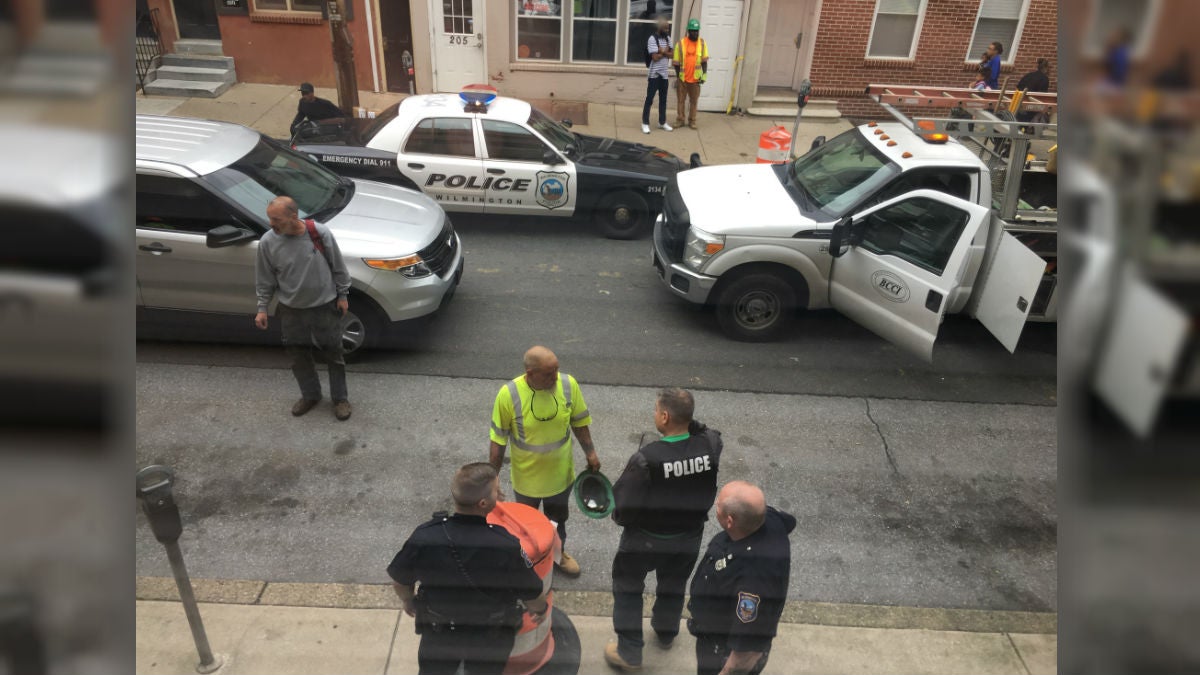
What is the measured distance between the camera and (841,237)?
5816 millimetres

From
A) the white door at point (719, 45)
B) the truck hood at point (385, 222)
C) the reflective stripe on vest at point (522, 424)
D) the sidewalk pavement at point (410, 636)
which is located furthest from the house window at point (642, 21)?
the sidewalk pavement at point (410, 636)

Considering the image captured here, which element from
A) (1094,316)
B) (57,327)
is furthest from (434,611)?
(1094,316)

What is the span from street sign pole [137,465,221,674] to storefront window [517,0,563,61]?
1109cm

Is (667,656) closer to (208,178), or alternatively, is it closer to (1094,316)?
(1094,316)

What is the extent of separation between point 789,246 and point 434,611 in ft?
14.0

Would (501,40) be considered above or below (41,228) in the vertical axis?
below

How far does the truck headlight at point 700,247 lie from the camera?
20.0 ft

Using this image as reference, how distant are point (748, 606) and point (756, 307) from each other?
3.81 metres

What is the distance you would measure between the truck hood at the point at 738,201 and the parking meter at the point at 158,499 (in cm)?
438

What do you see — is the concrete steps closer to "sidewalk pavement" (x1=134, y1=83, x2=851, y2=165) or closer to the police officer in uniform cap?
"sidewalk pavement" (x1=134, y1=83, x2=851, y2=165)

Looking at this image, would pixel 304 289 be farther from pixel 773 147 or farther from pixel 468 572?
pixel 773 147

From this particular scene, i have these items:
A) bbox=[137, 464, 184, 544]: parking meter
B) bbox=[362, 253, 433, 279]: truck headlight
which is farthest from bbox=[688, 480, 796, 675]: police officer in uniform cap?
bbox=[362, 253, 433, 279]: truck headlight

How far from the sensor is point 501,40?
12.5m

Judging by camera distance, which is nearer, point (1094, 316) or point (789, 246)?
point (1094, 316)
